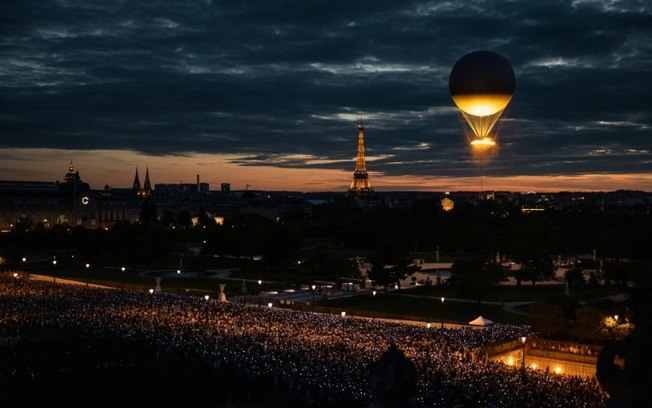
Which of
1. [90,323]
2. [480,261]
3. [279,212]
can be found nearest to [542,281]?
[480,261]

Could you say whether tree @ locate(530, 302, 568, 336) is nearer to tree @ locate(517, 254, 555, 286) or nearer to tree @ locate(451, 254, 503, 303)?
tree @ locate(451, 254, 503, 303)

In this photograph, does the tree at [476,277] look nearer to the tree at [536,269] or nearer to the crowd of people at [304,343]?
the tree at [536,269]

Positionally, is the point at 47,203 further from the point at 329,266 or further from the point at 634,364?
the point at 634,364

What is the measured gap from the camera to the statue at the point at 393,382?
8.32m

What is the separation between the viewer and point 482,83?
37125 mm

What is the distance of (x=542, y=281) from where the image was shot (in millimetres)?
59219

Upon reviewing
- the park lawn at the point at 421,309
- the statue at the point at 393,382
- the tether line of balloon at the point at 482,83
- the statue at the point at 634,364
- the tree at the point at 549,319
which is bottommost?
the park lawn at the point at 421,309

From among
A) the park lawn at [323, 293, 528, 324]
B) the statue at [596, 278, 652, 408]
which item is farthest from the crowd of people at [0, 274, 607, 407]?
the statue at [596, 278, 652, 408]

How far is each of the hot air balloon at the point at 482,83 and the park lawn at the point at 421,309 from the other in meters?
11.7

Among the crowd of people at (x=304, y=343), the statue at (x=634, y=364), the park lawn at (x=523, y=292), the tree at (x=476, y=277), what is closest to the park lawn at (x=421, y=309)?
the tree at (x=476, y=277)

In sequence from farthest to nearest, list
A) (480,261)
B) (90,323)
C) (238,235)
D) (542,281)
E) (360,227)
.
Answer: (360,227)
(238,235)
(542,281)
(480,261)
(90,323)

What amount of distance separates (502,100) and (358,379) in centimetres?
2070

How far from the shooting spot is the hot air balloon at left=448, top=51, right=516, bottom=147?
37.1 metres

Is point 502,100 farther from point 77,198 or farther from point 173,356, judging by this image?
point 77,198
